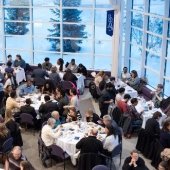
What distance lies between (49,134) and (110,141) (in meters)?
1.44

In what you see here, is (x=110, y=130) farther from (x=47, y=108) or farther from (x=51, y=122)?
(x=47, y=108)

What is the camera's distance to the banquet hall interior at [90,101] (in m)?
9.36

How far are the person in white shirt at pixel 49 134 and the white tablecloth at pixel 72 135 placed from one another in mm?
122

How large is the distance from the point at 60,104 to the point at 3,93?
7.58ft

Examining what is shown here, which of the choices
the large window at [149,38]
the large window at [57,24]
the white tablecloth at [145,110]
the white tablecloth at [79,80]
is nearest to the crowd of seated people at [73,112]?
the white tablecloth at [145,110]

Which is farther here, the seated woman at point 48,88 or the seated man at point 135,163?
the seated woman at point 48,88

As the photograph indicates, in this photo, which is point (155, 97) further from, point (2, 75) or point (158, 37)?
point (2, 75)

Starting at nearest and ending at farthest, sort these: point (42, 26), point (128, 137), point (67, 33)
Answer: point (128, 137) < point (67, 33) < point (42, 26)

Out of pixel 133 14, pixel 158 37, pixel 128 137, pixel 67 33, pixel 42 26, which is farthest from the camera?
pixel 42 26

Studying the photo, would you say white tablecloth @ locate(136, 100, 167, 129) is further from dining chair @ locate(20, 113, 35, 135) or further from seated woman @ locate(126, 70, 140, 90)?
dining chair @ locate(20, 113, 35, 135)

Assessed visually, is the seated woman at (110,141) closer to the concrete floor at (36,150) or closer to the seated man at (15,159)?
the concrete floor at (36,150)

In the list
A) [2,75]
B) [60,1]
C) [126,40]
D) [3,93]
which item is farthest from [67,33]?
[3,93]

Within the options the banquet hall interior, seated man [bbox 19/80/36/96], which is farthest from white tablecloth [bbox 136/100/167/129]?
seated man [bbox 19/80/36/96]

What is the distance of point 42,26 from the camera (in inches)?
1118
